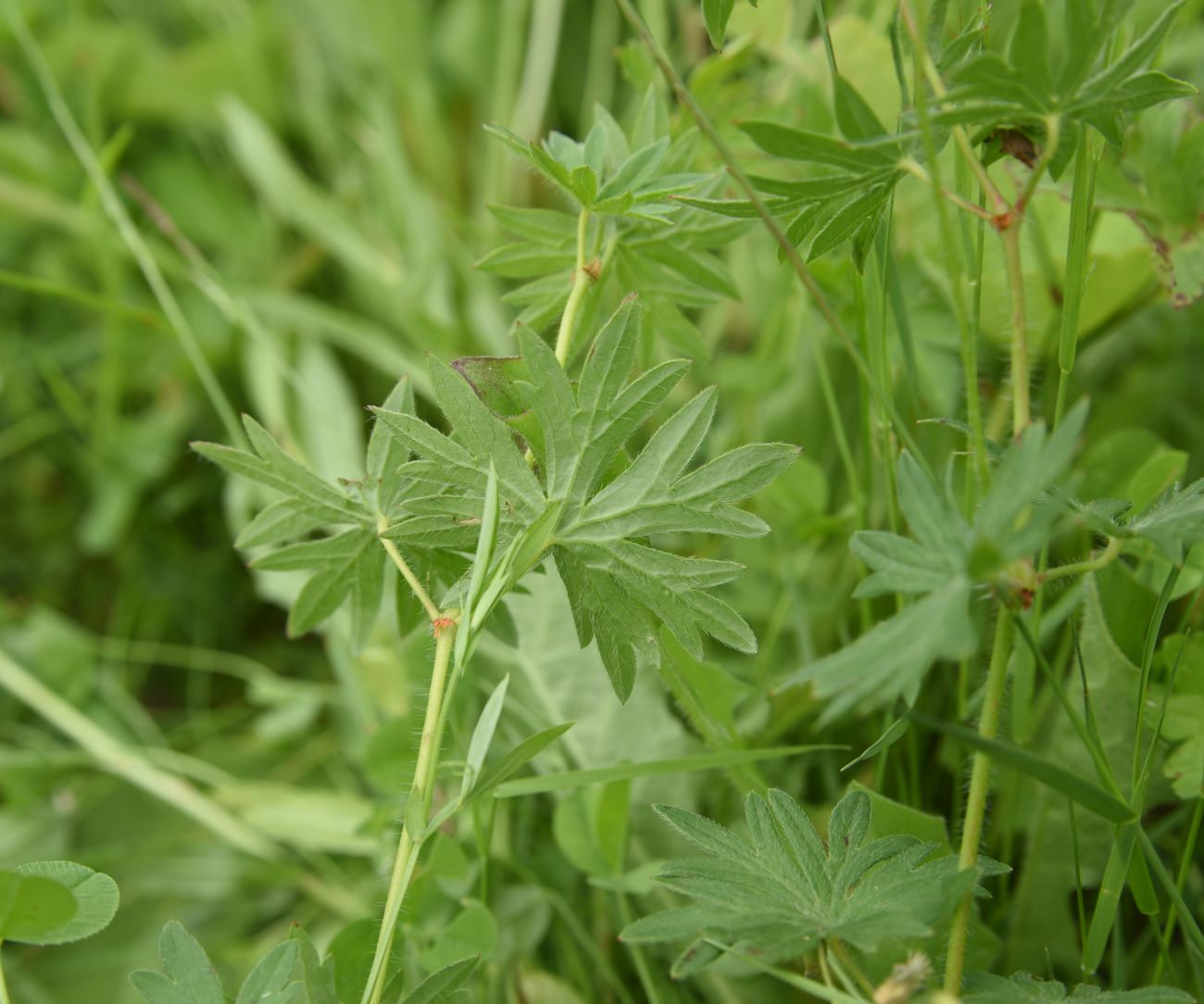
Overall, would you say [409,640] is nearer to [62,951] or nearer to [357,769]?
[357,769]

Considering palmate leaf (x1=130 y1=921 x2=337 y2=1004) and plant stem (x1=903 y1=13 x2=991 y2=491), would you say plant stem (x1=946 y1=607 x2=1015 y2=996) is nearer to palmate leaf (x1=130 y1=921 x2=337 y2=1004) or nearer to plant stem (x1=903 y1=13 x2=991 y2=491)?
plant stem (x1=903 y1=13 x2=991 y2=491)

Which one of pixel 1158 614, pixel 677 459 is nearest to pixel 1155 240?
pixel 1158 614

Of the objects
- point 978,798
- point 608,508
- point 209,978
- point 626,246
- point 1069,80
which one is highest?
point 1069,80

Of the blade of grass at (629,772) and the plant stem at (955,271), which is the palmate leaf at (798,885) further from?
the plant stem at (955,271)

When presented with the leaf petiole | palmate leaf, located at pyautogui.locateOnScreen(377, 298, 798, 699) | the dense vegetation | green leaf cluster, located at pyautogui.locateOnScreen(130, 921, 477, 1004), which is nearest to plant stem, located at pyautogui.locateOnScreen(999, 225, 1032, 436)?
the dense vegetation

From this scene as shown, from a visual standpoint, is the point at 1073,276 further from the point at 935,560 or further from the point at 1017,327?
the point at 935,560

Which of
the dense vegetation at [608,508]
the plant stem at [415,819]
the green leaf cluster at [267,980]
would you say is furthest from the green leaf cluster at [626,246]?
the green leaf cluster at [267,980]

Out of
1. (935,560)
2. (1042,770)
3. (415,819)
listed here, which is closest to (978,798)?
(1042,770)

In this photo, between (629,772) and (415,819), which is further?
(629,772)
